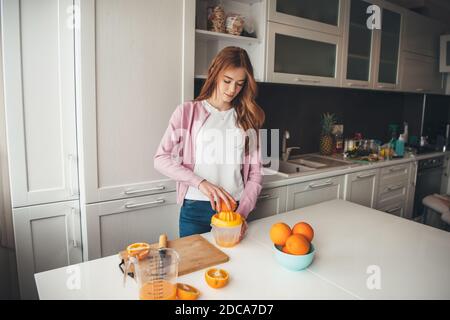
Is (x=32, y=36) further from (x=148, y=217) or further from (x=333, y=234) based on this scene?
(x=333, y=234)

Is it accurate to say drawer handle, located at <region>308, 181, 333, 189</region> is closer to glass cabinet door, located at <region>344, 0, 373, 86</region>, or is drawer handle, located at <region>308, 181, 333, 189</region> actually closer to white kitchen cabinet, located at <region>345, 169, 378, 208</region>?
white kitchen cabinet, located at <region>345, 169, 378, 208</region>

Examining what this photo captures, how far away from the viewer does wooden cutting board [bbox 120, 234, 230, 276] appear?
106 cm

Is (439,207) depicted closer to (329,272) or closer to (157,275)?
(329,272)

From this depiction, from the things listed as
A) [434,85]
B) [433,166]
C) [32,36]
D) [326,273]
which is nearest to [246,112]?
[326,273]

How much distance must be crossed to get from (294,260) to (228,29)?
166 centimetres

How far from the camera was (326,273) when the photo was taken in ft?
3.49

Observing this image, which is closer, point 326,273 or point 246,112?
point 326,273

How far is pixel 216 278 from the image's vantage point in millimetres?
963

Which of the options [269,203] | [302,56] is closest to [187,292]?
[269,203]

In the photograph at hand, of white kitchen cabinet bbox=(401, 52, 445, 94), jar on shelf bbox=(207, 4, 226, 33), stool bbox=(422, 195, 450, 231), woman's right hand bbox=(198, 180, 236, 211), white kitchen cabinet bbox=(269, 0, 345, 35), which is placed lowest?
stool bbox=(422, 195, 450, 231)

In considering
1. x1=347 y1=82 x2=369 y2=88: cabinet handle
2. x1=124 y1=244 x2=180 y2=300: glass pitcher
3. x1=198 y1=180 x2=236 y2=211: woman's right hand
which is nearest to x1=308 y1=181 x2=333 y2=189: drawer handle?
x1=347 y1=82 x2=369 y2=88: cabinet handle

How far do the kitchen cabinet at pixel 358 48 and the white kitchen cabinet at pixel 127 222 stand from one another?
71.2 inches

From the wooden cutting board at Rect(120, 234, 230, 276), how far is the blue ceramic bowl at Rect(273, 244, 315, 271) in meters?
0.17

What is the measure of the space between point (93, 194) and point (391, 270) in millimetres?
1373
